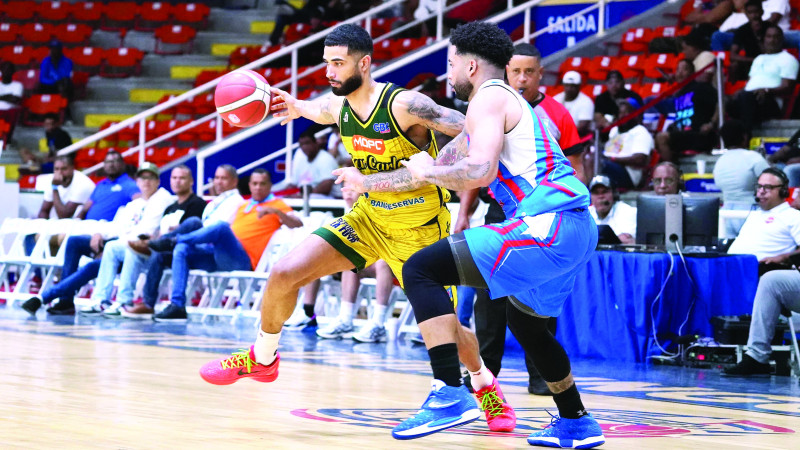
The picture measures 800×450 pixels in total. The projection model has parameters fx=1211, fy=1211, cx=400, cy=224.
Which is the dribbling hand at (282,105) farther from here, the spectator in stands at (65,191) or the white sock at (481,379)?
the spectator in stands at (65,191)

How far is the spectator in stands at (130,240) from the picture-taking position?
39.5 ft

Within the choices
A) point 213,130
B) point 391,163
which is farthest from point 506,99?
point 213,130

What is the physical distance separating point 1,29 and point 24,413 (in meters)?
17.8

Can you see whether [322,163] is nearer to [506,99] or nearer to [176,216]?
[176,216]

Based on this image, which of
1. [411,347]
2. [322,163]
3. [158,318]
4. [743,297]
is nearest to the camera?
[743,297]

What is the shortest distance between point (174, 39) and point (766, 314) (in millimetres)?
15207

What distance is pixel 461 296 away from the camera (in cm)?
935

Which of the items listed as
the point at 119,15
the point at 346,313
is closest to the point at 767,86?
the point at 346,313

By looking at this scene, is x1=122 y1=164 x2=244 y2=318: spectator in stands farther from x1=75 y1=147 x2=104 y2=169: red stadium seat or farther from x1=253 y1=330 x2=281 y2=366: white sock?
x1=75 y1=147 x2=104 y2=169: red stadium seat

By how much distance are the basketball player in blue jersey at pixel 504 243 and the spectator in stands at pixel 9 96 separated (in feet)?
53.4

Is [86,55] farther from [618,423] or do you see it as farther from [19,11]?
[618,423]

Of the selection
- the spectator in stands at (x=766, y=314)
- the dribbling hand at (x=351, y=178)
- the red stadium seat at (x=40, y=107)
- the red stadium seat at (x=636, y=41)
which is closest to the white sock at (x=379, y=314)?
the spectator in stands at (x=766, y=314)

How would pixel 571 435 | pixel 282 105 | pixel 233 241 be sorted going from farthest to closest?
pixel 233 241, pixel 282 105, pixel 571 435

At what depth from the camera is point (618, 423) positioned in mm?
5516
